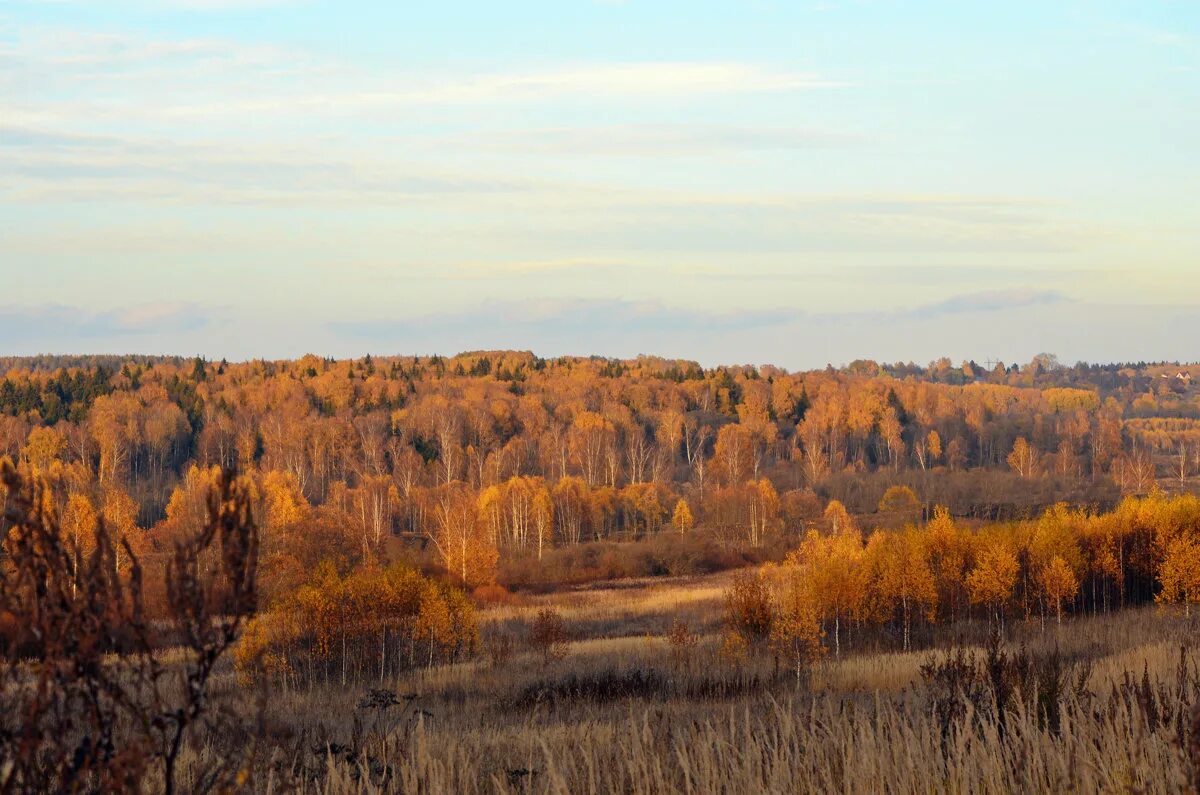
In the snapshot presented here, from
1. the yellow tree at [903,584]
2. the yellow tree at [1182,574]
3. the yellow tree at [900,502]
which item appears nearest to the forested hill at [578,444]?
the yellow tree at [900,502]

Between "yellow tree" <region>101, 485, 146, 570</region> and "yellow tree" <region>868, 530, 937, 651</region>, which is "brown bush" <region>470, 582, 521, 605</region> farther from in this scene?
"yellow tree" <region>868, 530, 937, 651</region>

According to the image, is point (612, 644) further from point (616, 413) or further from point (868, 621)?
point (616, 413)

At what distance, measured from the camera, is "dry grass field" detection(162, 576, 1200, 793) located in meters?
6.37

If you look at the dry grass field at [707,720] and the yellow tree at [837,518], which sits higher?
the dry grass field at [707,720]

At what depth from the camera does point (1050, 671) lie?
10.0 metres

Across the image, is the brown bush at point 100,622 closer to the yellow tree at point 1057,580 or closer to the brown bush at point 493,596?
the yellow tree at point 1057,580

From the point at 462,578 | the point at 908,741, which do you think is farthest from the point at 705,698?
the point at 462,578

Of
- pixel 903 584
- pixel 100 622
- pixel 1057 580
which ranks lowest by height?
pixel 1057 580

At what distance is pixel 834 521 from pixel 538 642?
186ft

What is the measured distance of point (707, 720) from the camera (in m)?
8.51

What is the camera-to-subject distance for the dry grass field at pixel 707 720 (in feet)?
20.9

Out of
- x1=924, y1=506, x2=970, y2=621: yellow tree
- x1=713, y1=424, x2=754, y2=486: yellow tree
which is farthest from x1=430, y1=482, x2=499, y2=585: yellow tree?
x1=713, y1=424, x2=754, y2=486: yellow tree

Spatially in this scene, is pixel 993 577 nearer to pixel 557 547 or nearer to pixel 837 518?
pixel 837 518

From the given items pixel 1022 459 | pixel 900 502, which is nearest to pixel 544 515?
pixel 900 502
